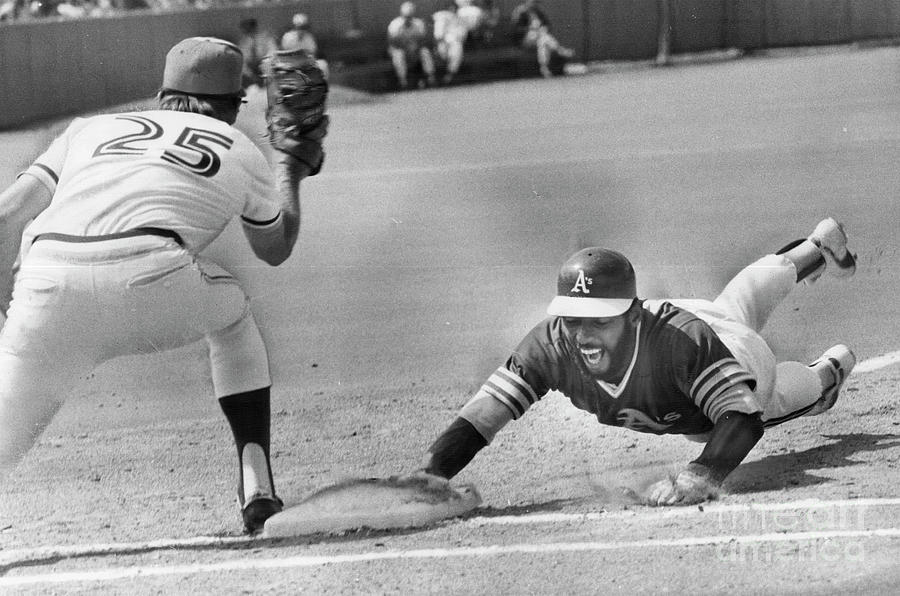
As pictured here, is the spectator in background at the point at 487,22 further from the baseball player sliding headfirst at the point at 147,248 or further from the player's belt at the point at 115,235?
the player's belt at the point at 115,235

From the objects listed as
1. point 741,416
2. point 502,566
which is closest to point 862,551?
point 741,416

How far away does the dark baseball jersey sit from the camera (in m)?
4.09

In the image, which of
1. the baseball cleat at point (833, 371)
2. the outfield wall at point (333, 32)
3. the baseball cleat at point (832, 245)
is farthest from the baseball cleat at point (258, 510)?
the outfield wall at point (333, 32)

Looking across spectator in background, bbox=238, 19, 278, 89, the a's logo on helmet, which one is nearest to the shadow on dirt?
the a's logo on helmet

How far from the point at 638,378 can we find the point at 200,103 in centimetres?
159

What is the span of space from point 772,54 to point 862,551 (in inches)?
651

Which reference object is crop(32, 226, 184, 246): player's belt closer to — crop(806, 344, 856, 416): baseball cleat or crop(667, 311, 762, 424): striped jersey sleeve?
crop(667, 311, 762, 424): striped jersey sleeve

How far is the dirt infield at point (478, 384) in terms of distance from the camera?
3631mm

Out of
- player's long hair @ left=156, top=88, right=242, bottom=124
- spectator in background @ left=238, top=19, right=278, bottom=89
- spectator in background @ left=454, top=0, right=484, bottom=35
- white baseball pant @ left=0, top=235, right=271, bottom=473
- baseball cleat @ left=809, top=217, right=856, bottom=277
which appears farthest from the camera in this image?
spectator in background @ left=454, top=0, right=484, bottom=35

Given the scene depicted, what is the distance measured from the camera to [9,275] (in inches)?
158

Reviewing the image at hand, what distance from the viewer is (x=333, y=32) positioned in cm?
1820

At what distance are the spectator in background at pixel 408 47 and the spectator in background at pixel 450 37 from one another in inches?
7.2

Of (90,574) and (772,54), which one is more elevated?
(90,574)

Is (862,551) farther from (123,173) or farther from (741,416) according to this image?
(123,173)
